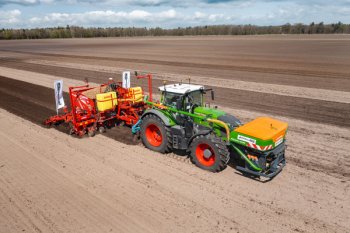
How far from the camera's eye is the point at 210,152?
7.30m

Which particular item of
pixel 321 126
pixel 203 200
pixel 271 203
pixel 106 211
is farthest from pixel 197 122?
pixel 321 126

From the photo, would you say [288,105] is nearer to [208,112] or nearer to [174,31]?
[208,112]

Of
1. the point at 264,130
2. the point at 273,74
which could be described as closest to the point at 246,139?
the point at 264,130

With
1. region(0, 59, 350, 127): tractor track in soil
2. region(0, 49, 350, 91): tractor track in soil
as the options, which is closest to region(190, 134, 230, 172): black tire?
region(0, 59, 350, 127): tractor track in soil

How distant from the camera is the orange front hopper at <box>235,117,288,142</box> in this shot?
6.55 metres

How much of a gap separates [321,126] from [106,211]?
27.8 feet

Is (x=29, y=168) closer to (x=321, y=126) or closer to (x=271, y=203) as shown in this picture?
(x=271, y=203)

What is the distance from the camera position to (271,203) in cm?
617

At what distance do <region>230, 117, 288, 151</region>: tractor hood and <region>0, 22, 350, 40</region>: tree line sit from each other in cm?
9043

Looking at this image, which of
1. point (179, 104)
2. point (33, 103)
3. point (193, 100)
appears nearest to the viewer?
point (179, 104)

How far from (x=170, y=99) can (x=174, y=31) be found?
370 feet

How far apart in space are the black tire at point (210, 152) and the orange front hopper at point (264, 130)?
577mm

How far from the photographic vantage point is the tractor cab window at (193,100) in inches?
319

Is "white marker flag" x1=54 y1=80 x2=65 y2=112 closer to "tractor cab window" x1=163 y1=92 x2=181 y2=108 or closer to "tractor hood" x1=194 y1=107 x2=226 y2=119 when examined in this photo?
"tractor cab window" x1=163 y1=92 x2=181 y2=108
